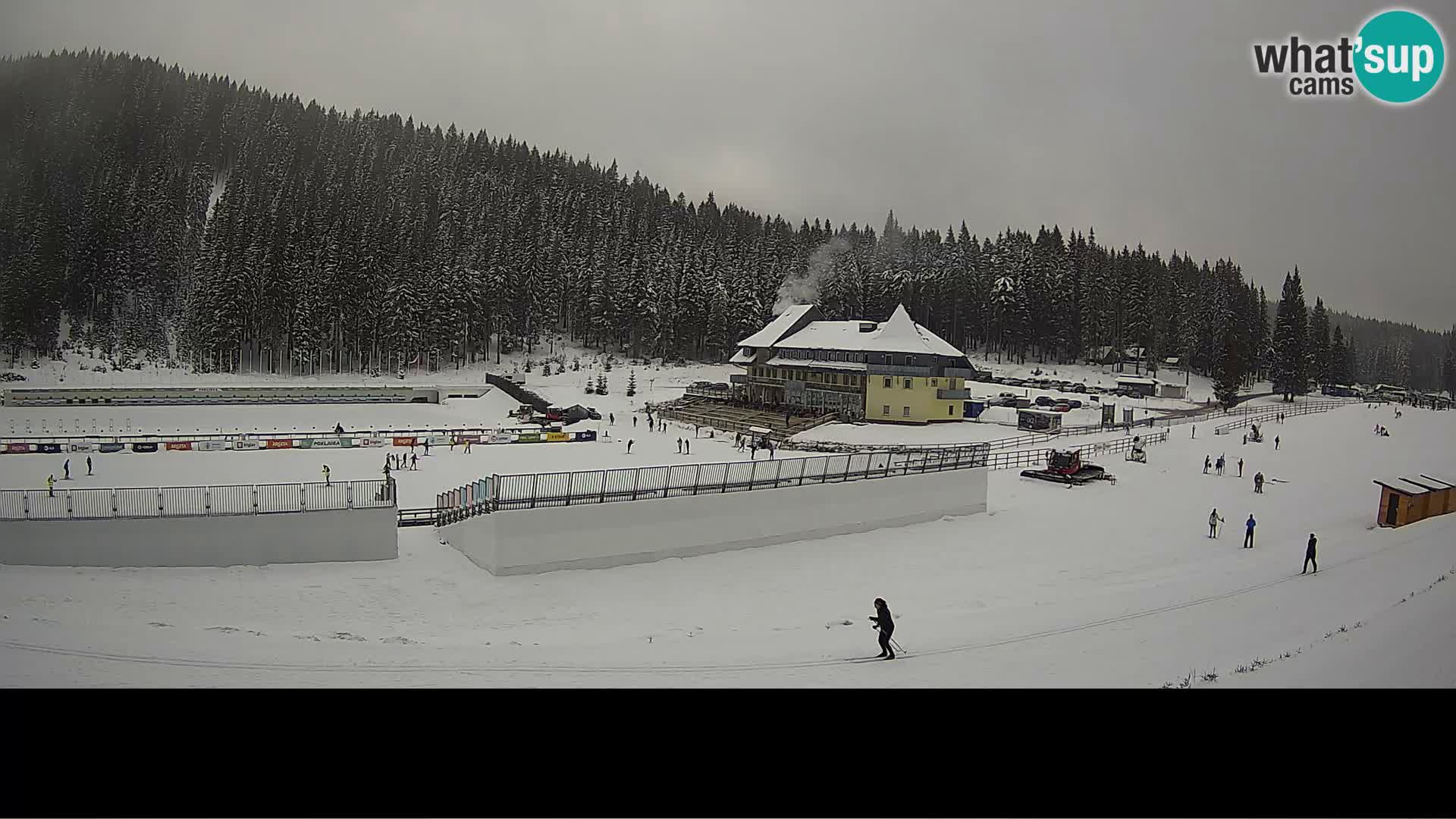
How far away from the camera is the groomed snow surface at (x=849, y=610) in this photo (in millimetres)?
4867

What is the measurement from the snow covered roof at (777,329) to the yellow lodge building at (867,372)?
0.32 meters

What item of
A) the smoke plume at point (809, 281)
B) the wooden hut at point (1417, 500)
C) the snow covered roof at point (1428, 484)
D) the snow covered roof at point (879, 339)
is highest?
the smoke plume at point (809, 281)

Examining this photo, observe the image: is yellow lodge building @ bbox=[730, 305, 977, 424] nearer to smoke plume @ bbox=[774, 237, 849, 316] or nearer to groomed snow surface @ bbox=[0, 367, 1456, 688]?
groomed snow surface @ bbox=[0, 367, 1456, 688]

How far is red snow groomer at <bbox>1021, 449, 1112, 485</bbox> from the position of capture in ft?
56.3

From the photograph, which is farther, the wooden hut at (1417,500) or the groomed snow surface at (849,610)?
the wooden hut at (1417,500)

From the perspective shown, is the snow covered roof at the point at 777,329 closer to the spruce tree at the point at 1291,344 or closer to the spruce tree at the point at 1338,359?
the spruce tree at the point at 1291,344

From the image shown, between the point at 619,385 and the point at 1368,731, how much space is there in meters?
38.9

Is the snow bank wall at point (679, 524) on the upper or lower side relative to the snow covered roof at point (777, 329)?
lower

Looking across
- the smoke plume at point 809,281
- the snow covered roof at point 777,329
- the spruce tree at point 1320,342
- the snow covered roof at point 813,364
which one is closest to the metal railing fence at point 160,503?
the spruce tree at point 1320,342

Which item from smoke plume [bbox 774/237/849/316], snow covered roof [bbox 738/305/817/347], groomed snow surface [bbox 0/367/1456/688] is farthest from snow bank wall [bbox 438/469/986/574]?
smoke plume [bbox 774/237/849/316]

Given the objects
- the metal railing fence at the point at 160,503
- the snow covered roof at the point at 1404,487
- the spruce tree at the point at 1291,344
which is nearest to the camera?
the metal railing fence at the point at 160,503

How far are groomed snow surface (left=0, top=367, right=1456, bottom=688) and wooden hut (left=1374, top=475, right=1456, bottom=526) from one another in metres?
0.38

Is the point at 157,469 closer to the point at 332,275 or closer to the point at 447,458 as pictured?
the point at 447,458

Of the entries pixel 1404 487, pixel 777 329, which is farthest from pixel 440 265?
pixel 1404 487
